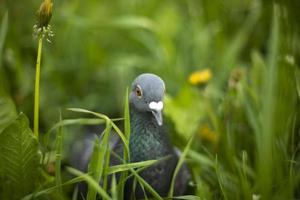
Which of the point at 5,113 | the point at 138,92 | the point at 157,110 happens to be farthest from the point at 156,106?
the point at 5,113

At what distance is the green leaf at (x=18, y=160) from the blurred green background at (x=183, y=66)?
0.34m

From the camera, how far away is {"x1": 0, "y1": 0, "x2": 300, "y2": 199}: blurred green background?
2920 millimetres

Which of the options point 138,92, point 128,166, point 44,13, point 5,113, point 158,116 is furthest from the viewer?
point 5,113

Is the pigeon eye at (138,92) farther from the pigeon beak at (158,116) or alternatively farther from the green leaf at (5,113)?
the green leaf at (5,113)

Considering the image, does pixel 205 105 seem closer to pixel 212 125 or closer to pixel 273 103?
pixel 212 125

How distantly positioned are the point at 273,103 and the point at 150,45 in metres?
2.04

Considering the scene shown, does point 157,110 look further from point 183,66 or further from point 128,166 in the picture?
point 183,66

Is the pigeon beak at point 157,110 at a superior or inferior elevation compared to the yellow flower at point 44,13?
inferior

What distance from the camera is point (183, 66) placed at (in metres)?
4.23

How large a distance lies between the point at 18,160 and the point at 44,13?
2.37 feet

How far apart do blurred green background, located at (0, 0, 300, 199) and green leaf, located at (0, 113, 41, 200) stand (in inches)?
13.3

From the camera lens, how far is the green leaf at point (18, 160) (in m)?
2.45

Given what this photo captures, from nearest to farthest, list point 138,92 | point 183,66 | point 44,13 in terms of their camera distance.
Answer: point 44,13 < point 138,92 < point 183,66

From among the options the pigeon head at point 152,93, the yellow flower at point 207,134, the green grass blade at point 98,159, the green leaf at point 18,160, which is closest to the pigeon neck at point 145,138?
the pigeon head at point 152,93
